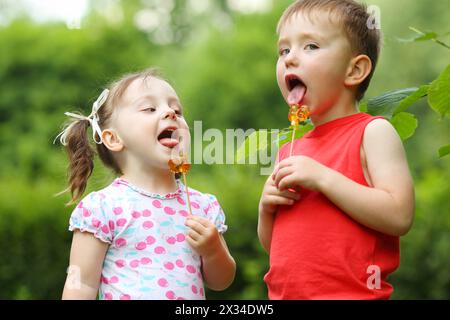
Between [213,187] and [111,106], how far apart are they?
4.52 meters

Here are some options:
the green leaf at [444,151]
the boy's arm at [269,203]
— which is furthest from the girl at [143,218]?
the green leaf at [444,151]

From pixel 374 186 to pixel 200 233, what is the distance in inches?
24.0

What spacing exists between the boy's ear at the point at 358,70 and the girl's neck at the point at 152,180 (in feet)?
2.38

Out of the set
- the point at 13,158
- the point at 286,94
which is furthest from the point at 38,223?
the point at 13,158

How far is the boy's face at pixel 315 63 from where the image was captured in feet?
8.51

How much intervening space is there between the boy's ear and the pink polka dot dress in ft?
2.47

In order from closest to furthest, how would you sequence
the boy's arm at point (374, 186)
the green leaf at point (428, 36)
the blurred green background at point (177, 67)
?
1. the boy's arm at point (374, 186)
2. the green leaf at point (428, 36)
3. the blurred green background at point (177, 67)

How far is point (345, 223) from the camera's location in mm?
2457

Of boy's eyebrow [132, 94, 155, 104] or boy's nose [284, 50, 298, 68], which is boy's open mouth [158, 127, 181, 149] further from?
boy's nose [284, 50, 298, 68]

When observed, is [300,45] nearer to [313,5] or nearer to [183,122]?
[313,5]

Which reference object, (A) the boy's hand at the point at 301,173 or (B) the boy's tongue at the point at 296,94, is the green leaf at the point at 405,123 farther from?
(A) the boy's hand at the point at 301,173

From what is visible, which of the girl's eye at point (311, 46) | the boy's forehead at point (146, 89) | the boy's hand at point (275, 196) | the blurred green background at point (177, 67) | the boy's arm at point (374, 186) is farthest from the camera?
the blurred green background at point (177, 67)

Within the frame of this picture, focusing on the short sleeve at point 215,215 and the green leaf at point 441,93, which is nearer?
the green leaf at point 441,93

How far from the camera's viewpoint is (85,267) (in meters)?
2.64
